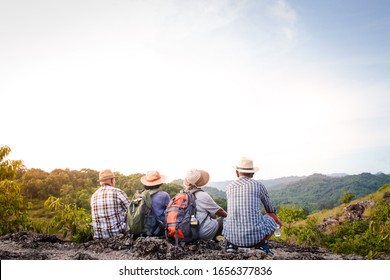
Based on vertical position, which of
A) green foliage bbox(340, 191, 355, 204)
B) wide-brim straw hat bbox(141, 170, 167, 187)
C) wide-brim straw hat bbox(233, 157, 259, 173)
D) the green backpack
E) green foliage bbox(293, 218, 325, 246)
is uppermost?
wide-brim straw hat bbox(233, 157, 259, 173)

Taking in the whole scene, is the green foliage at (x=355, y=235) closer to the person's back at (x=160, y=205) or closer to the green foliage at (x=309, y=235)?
the green foliage at (x=309, y=235)

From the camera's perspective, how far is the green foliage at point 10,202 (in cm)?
744

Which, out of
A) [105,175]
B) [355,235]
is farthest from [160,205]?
[355,235]

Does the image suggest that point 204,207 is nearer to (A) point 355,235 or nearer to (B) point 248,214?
(B) point 248,214

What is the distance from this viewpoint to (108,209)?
6.18 m

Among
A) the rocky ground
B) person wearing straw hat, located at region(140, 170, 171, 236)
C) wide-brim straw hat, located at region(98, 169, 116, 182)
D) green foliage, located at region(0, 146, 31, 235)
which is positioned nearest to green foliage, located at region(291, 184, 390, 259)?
the rocky ground

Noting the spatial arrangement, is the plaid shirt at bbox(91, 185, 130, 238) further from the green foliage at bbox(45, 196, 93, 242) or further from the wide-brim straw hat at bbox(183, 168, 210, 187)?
the wide-brim straw hat at bbox(183, 168, 210, 187)

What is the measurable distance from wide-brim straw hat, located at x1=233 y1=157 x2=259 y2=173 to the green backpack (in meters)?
1.29

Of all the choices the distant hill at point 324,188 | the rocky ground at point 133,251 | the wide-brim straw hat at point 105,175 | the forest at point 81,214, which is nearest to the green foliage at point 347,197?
the distant hill at point 324,188

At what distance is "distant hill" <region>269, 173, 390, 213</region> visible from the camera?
1401 cm

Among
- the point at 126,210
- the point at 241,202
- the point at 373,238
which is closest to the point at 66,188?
the point at 126,210

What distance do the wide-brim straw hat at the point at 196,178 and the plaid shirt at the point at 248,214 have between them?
61 centimetres

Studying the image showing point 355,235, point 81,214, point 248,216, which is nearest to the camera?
point 248,216

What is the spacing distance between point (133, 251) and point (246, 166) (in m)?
1.83
